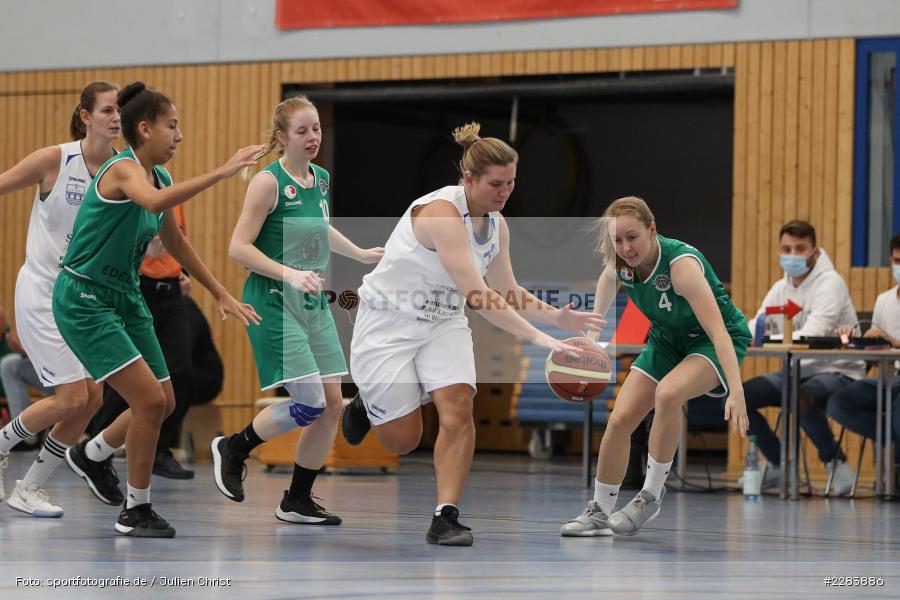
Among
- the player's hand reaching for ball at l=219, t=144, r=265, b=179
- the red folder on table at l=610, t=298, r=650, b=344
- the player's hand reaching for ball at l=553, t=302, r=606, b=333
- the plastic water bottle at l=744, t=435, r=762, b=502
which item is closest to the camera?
the player's hand reaching for ball at l=219, t=144, r=265, b=179

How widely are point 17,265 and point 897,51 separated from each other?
8.03 m

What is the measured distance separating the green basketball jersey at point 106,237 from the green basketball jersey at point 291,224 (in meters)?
0.60

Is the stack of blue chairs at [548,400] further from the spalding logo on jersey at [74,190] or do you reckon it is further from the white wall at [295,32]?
the spalding logo on jersey at [74,190]

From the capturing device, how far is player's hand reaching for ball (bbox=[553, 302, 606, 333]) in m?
5.02

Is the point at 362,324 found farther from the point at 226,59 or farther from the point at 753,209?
the point at 226,59

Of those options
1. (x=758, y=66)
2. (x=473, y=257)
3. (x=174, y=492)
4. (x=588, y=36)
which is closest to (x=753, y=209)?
(x=758, y=66)

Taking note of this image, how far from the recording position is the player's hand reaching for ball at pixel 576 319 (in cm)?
502

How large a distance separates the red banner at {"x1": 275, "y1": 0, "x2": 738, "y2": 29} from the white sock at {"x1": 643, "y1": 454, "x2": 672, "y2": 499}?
5.97 meters

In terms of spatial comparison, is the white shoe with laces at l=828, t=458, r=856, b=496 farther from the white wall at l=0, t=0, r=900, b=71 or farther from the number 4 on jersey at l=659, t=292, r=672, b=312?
the white wall at l=0, t=0, r=900, b=71

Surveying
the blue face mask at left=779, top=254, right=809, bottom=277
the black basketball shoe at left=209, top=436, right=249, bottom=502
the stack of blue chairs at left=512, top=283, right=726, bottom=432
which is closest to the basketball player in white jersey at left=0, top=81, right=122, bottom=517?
the black basketball shoe at left=209, top=436, right=249, bottom=502

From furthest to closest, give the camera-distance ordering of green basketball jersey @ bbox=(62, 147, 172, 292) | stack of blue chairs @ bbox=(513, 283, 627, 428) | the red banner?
1. stack of blue chairs @ bbox=(513, 283, 627, 428)
2. the red banner
3. green basketball jersey @ bbox=(62, 147, 172, 292)

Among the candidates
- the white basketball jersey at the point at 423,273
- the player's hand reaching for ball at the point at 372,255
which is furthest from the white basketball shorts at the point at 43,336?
the white basketball jersey at the point at 423,273

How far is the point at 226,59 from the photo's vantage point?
12227 mm

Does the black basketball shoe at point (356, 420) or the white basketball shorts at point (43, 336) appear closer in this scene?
the black basketball shoe at point (356, 420)
